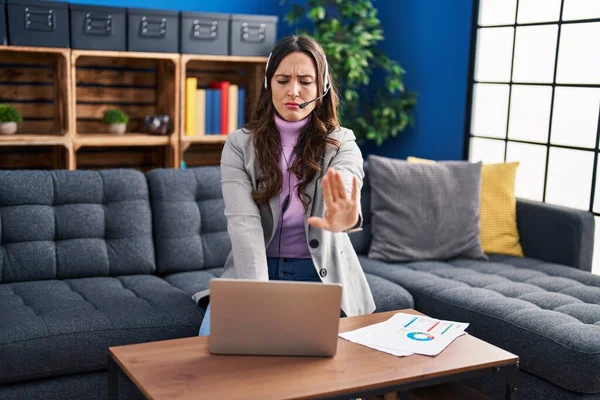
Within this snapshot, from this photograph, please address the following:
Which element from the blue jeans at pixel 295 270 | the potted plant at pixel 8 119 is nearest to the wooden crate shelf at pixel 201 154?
the potted plant at pixel 8 119

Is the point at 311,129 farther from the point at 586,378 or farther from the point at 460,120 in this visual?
the point at 460,120

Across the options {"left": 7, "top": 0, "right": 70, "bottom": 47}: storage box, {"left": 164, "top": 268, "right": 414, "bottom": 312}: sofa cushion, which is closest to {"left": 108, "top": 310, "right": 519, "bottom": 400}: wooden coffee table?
{"left": 164, "top": 268, "right": 414, "bottom": 312}: sofa cushion

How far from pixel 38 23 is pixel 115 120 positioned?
687mm

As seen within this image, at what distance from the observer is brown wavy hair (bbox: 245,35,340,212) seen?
2.21 metres

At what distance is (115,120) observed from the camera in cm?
423

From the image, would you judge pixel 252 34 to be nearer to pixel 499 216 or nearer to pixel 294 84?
pixel 499 216

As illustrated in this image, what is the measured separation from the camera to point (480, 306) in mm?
2646

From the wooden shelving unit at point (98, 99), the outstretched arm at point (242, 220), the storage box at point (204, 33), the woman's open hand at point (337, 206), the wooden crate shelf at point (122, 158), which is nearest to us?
the woman's open hand at point (337, 206)

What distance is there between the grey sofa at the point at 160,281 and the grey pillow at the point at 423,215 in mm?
80

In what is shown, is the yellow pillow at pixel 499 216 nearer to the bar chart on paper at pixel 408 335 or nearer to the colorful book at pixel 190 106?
the bar chart on paper at pixel 408 335

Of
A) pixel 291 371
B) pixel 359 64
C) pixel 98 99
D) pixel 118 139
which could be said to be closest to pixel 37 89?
pixel 98 99

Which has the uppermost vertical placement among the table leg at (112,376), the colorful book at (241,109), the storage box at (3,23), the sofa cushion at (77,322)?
the storage box at (3,23)

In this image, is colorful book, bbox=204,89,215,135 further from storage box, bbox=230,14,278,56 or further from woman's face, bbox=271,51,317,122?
woman's face, bbox=271,51,317,122

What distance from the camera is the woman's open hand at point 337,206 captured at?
69.5 inches
